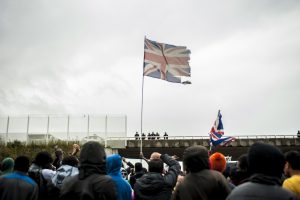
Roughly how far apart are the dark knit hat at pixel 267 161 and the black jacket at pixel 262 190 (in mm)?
56

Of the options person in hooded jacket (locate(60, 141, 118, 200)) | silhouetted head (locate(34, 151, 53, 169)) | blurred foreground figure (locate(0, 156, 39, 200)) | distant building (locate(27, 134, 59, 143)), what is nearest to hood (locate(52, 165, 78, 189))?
silhouetted head (locate(34, 151, 53, 169))

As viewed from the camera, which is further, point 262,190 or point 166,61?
point 166,61

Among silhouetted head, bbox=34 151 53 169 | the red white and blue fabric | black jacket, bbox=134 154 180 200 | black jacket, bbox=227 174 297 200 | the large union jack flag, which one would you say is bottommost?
black jacket, bbox=134 154 180 200

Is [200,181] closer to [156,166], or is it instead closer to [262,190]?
[262,190]

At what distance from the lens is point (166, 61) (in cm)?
1948

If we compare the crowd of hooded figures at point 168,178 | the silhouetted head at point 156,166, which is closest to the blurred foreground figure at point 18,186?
the crowd of hooded figures at point 168,178

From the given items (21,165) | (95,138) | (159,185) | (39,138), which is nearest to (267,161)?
(159,185)

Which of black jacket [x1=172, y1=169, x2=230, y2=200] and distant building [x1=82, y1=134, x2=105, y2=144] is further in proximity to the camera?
distant building [x1=82, y1=134, x2=105, y2=144]

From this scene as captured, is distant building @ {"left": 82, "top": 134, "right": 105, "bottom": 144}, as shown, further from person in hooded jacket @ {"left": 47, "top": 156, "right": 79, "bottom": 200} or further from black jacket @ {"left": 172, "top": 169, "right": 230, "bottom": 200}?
black jacket @ {"left": 172, "top": 169, "right": 230, "bottom": 200}

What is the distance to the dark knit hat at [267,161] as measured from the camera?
3.34 m

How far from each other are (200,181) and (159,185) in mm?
1789

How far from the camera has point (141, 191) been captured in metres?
6.23

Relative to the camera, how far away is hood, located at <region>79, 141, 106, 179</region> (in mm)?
4445

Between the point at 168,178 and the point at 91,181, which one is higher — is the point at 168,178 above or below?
below
